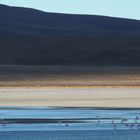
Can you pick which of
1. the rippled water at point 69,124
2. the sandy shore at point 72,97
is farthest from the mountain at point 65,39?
the rippled water at point 69,124

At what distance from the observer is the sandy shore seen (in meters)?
26.2

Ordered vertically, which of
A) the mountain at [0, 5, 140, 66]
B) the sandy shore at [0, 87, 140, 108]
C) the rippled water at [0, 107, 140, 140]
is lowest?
the rippled water at [0, 107, 140, 140]

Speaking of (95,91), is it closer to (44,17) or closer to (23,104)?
(23,104)

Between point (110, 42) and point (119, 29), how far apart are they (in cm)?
1981

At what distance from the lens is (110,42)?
2734 inches

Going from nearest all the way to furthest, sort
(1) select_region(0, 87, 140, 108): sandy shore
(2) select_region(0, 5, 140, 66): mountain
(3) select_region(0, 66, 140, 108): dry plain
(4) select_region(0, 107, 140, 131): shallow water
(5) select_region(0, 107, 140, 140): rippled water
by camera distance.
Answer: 1. (5) select_region(0, 107, 140, 140): rippled water
2. (4) select_region(0, 107, 140, 131): shallow water
3. (1) select_region(0, 87, 140, 108): sandy shore
4. (3) select_region(0, 66, 140, 108): dry plain
5. (2) select_region(0, 5, 140, 66): mountain

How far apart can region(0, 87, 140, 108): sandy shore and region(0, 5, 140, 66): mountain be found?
79.5 ft

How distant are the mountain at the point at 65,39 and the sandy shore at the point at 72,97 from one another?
24228mm

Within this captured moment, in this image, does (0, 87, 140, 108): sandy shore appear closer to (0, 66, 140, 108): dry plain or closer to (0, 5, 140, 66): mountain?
(0, 66, 140, 108): dry plain

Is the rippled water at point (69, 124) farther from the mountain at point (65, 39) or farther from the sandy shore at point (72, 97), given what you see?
the mountain at point (65, 39)

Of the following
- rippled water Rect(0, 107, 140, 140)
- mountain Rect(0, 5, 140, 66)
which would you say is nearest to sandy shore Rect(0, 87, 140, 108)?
rippled water Rect(0, 107, 140, 140)

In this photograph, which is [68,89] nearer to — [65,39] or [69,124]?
[69,124]

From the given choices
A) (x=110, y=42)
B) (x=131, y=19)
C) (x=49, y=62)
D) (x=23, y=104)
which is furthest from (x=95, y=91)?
(x=131, y=19)

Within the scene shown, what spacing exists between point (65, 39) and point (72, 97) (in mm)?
44907
